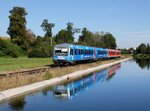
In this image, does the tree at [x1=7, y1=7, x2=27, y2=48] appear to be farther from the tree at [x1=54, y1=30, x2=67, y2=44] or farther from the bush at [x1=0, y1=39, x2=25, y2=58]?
the tree at [x1=54, y1=30, x2=67, y2=44]

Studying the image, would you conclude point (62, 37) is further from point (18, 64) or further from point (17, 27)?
point (18, 64)

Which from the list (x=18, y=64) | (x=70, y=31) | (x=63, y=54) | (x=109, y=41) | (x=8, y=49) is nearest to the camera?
(x=63, y=54)

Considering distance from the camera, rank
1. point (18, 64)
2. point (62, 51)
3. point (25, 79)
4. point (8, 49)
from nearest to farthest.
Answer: point (25, 79), point (62, 51), point (18, 64), point (8, 49)

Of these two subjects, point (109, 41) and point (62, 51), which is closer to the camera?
point (62, 51)

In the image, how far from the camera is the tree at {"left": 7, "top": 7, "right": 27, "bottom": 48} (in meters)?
98.4

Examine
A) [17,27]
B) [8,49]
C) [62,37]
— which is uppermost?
[17,27]

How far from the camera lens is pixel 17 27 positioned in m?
99.1

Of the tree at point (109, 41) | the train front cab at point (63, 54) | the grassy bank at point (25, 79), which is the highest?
the tree at point (109, 41)

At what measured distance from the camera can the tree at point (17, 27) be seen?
9838cm

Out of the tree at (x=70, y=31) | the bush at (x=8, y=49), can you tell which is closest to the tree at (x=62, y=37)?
the tree at (x=70, y=31)

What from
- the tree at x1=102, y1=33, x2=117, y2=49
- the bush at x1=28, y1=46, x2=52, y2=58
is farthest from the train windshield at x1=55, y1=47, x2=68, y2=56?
the tree at x1=102, y1=33, x2=117, y2=49

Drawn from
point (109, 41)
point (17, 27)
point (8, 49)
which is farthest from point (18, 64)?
point (109, 41)

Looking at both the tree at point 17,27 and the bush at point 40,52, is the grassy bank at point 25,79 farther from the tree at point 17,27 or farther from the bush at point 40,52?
the tree at point 17,27

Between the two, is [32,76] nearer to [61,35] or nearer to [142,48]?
[61,35]
